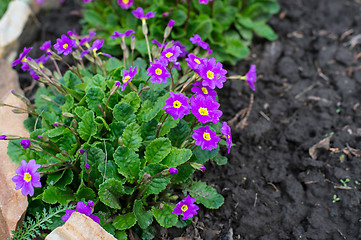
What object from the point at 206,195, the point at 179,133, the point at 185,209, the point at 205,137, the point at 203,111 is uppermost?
the point at 203,111

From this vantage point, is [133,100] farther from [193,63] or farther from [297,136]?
[297,136]

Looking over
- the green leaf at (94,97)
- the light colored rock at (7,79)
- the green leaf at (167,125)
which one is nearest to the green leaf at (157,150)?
the green leaf at (167,125)

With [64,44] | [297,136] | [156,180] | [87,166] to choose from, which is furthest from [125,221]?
[297,136]

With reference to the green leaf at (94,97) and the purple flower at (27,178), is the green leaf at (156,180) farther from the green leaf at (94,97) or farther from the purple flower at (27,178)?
the purple flower at (27,178)

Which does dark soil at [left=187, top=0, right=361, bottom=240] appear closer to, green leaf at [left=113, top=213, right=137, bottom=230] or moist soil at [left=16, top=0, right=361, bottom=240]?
moist soil at [left=16, top=0, right=361, bottom=240]

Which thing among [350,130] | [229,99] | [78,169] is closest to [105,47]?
[229,99]

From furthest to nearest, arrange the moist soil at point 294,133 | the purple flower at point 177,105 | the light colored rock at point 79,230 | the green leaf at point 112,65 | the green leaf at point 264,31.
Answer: the green leaf at point 264,31 < the green leaf at point 112,65 < the moist soil at point 294,133 < the purple flower at point 177,105 < the light colored rock at point 79,230

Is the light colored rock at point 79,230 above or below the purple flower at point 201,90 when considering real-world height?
below
